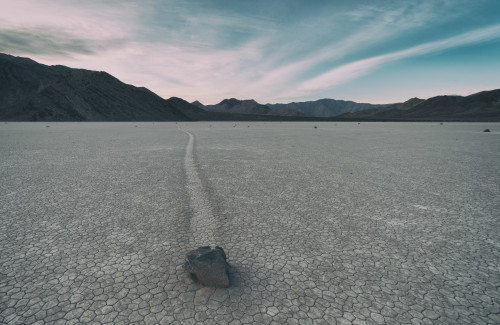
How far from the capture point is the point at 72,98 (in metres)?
97.8

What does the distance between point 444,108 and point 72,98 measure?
194236 millimetres

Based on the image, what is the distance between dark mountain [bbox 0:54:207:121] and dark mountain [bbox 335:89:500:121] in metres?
112

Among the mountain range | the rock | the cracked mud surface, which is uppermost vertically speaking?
the mountain range

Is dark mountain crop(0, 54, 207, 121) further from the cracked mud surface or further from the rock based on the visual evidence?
the rock

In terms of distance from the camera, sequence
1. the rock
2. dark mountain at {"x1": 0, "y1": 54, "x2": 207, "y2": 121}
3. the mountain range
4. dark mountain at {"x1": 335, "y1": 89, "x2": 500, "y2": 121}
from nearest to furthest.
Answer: the rock → dark mountain at {"x1": 0, "y1": 54, "x2": 207, "y2": 121} → the mountain range → dark mountain at {"x1": 335, "y1": 89, "x2": 500, "y2": 121}

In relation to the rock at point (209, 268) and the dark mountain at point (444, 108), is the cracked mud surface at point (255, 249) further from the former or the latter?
the dark mountain at point (444, 108)

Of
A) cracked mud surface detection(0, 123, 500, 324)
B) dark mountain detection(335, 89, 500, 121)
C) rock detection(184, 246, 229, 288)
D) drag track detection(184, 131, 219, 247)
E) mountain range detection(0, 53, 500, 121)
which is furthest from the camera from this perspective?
dark mountain detection(335, 89, 500, 121)

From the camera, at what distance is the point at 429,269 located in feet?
9.24

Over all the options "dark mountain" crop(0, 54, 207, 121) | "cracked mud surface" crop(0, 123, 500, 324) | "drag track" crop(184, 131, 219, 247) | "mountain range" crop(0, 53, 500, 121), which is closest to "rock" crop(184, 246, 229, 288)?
Answer: "cracked mud surface" crop(0, 123, 500, 324)

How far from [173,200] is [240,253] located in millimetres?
2304

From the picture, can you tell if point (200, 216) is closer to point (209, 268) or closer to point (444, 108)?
point (209, 268)

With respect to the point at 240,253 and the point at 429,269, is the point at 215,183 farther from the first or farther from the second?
the point at 429,269

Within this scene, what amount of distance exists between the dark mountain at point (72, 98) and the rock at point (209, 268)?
10104cm

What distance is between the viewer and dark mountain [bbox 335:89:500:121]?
14388cm
